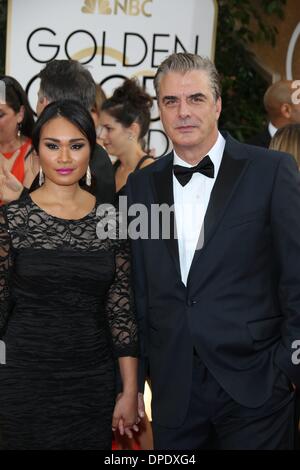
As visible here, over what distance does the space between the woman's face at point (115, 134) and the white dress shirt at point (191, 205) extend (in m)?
1.78

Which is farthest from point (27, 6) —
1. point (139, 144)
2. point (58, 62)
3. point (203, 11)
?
point (58, 62)

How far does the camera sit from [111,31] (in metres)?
6.11

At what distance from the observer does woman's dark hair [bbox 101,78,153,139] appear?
4855 millimetres

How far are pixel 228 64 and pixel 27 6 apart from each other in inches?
92.8

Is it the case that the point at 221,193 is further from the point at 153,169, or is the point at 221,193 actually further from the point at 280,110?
the point at 280,110

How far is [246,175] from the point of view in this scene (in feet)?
9.62

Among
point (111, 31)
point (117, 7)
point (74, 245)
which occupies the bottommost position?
point (74, 245)

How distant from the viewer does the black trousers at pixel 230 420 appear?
2.87 meters

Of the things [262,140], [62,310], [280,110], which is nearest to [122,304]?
[62,310]

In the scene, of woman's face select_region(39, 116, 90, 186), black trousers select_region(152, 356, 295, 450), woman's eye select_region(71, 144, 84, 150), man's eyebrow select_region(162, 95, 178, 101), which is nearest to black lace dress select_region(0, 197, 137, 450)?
woman's face select_region(39, 116, 90, 186)

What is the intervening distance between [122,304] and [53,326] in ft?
0.94

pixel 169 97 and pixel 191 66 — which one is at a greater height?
pixel 191 66

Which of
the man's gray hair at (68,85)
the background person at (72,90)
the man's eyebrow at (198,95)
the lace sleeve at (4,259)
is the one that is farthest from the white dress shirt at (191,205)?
the man's gray hair at (68,85)

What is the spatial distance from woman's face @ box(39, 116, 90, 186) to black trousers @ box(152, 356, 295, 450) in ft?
2.61
